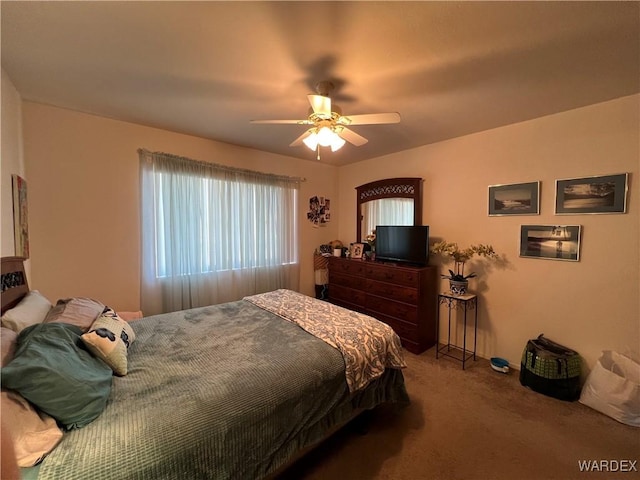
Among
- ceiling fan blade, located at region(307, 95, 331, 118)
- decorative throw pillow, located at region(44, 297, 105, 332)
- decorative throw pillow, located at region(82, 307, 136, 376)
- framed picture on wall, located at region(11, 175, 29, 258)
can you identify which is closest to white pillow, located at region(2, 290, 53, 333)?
decorative throw pillow, located at region(44, 297, 105, 332)

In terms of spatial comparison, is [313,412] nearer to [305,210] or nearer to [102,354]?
[102,354]

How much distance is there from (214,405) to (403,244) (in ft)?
9.20

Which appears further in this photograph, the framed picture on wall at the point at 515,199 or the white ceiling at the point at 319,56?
the framed picture on wall at the point at 515,199

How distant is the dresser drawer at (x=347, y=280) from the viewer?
3684 mm

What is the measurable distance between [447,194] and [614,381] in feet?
7.13

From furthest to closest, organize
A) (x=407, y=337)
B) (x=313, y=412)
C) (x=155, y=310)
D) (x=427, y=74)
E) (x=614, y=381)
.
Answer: (x=407, y=337) → (x=155, y=310) → (x=614, y=381) → (x=427, y=74) → (x=313, y=412)

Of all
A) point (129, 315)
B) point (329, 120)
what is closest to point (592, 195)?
point (329, 120)

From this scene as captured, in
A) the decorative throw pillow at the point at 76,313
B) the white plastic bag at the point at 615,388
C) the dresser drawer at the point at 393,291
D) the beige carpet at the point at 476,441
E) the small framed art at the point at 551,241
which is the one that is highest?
the small framed art at the point at 551,241

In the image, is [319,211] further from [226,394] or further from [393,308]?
[226,394]

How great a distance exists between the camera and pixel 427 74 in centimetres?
181

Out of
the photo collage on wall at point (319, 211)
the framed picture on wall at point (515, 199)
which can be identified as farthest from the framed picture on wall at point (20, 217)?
the framed picture on wall at point (515, 199)

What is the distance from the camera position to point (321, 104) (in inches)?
65.6

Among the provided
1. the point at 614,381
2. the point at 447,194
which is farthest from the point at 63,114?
the point at 614,381

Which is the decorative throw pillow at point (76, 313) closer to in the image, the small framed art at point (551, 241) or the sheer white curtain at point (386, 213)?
the sheer white curtain at point (386, 213)
